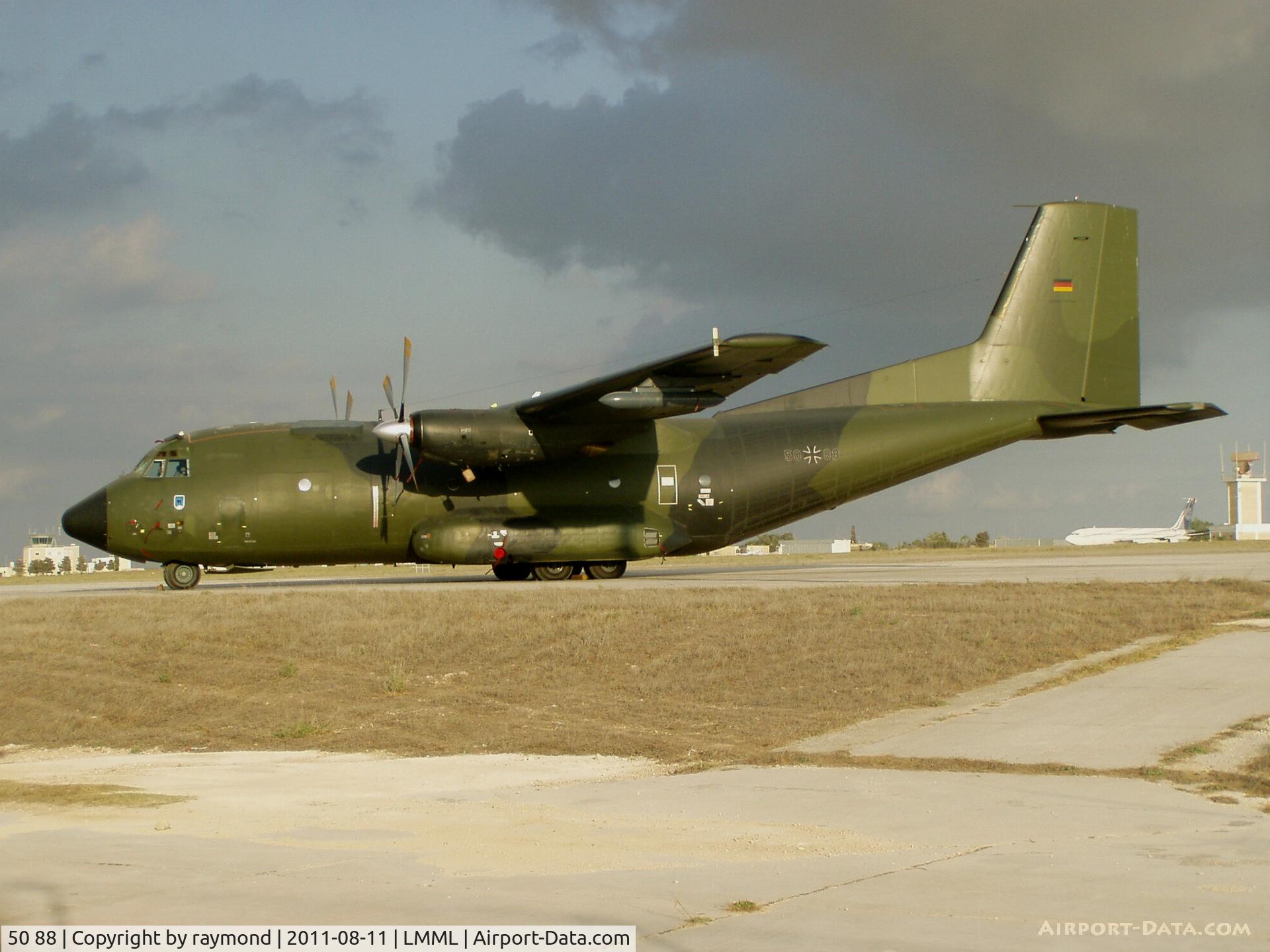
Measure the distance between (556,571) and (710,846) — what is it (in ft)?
65.8

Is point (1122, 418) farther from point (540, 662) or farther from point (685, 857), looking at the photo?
point (685, 857)

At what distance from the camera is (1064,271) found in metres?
28.7

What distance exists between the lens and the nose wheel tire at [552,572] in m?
26.8

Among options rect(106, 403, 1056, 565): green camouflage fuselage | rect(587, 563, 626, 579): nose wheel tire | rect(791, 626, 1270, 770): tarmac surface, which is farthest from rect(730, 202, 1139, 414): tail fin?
rect(791, 626, 1270, 770): tarmac surface

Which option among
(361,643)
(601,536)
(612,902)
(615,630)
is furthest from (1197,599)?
(612,902)

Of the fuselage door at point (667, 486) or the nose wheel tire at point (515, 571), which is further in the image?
the nose wheel tire at point (515, 571)

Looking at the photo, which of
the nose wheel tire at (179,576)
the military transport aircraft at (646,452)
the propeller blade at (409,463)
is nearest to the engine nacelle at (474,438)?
the military transport aircraft at (646,452)

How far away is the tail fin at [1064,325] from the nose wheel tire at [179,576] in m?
18.0

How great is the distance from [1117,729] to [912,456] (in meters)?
17.3

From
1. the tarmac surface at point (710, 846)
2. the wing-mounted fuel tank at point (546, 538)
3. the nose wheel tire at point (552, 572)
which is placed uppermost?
the wing-mounted fuel tank at point (546, 538)

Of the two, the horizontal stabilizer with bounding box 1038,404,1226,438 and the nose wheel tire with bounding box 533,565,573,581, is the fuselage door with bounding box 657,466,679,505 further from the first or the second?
the horizontal stabilizer with bounding box 1038,404,1226,438

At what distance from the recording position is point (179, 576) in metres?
25.2

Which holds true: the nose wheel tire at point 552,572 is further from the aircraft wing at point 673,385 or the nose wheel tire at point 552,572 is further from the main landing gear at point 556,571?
the aircraft wing at point 673,385

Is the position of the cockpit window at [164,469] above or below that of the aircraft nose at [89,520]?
above
